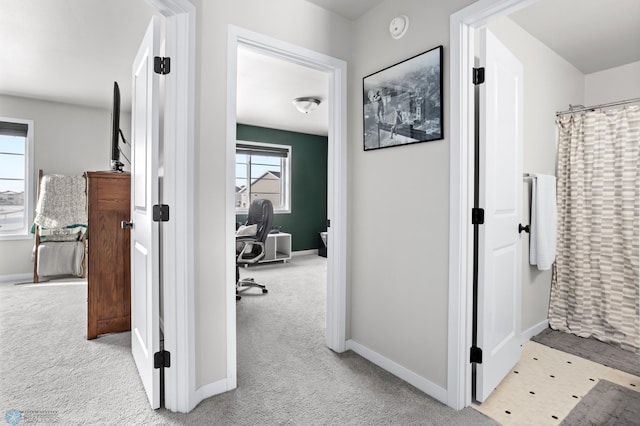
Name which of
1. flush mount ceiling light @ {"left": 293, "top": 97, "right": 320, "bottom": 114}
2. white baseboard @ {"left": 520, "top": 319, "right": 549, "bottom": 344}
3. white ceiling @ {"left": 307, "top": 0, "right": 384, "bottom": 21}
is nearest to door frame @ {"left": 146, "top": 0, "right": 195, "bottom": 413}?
white ceiling @ {"left": 307, "top": 0, "right": 384, "bottom": 21}

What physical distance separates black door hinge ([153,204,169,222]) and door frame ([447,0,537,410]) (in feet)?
4.81

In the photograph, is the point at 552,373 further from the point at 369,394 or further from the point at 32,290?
the point at 32,290

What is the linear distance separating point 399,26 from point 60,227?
15.5ft

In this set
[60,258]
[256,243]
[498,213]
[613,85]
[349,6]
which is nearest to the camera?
[498,213]

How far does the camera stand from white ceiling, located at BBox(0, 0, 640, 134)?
2.27 metres

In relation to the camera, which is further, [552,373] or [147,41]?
[552,373]

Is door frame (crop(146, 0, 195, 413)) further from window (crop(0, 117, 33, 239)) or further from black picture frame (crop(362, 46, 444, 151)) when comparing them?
window (crop(0, 117, 33, 239))

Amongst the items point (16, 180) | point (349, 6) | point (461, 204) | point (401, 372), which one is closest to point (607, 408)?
point (401, 372)

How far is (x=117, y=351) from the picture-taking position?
238 centimetres

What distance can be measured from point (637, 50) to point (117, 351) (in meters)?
4.66

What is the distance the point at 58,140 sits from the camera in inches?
185

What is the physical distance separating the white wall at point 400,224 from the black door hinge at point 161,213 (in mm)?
1260

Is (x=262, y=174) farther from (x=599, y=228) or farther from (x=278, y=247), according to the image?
(x=599, y=228)

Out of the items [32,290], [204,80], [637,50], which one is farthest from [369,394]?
[32,290]
